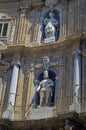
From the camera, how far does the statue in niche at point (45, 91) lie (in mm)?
17094

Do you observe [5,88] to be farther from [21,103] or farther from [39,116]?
[39,116]

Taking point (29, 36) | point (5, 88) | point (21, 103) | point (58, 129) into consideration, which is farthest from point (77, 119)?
point (29, 36)

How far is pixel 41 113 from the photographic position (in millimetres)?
16547

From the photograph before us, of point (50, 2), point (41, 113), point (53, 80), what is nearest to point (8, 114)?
point (41, 113)

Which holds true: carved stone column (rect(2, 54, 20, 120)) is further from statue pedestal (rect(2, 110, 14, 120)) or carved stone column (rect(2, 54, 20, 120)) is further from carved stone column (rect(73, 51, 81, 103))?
carved stone column (rect(73, 51, 81, 103))

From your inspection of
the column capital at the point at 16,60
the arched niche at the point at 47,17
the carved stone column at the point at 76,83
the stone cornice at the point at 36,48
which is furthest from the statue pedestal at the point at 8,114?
the arched niche at the point at 47,17

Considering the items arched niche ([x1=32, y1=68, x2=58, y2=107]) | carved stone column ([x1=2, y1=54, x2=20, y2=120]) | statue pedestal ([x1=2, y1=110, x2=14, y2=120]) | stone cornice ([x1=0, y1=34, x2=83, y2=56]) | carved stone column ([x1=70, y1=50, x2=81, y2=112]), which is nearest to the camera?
carved stone column ([x1=70, y1=50, x2=81, y2=112])

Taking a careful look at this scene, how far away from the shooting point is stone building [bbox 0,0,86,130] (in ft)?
52.3

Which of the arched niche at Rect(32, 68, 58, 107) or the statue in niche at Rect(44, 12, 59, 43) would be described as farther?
the statue in niche at Rect(44, 12, 59, 43)

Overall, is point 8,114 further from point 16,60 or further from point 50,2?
point 50,2

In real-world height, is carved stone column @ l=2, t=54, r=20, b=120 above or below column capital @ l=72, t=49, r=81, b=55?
below

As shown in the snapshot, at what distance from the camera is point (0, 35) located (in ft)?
67.3

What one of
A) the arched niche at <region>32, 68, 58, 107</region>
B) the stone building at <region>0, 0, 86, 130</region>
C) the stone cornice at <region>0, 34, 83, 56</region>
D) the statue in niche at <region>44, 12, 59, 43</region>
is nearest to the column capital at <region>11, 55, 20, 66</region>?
the stone building at <region>0, 0, 86, 130</region>

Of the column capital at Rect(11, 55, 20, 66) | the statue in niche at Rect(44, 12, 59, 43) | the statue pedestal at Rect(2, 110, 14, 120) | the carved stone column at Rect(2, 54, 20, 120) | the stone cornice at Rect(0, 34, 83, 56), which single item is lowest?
the statue pedestal at Rect(2, 110, 14, 120)
